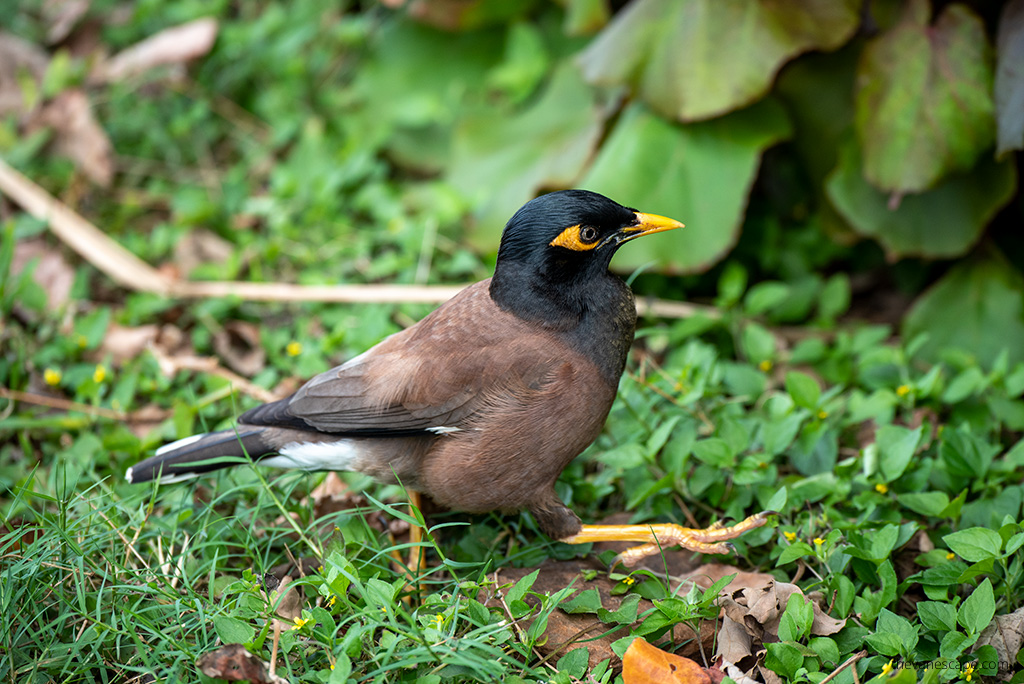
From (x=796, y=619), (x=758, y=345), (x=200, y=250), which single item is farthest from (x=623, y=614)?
(x=200, y=250)

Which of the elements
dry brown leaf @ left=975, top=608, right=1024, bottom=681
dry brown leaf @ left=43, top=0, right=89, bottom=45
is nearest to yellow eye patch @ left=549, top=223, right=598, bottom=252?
dry brown leaf @ left=975, top=608, right=1024, bottom=681

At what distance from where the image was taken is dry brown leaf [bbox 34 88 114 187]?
5777 mm

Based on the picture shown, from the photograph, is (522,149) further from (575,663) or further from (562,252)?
(575,663)

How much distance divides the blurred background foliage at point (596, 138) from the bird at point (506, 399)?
892 millimetres

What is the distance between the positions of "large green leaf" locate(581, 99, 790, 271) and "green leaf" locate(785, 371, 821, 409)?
1.01 meters

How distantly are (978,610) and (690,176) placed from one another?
259 centimetres

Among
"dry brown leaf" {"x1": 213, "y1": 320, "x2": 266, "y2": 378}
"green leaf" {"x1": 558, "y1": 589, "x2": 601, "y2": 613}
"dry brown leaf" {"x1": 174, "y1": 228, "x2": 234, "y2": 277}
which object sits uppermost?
"green leaf" {"x1": 558, "y1": 589, "x2": 601, "y2": 613}

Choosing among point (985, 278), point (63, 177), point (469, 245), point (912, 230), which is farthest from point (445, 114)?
point (985, 278)

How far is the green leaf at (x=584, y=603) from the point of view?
9.37 ft

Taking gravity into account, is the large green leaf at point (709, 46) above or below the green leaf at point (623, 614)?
above

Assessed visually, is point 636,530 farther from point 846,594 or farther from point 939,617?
point 939,617

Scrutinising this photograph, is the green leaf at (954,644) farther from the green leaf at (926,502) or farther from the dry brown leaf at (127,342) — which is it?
the dry brown leaf at (127,342)

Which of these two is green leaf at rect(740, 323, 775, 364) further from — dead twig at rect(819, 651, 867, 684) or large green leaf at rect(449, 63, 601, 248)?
dead twig at rect(819, 651, 867, 684)

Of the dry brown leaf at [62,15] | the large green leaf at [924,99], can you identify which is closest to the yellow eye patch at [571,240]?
the large green leaf at [924,99]
